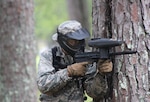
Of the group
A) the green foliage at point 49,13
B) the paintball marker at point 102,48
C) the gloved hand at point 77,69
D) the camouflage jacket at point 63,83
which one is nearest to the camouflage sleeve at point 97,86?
the camouflage jacket at point 63,83

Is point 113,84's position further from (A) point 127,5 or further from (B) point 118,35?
(A) point 127,5

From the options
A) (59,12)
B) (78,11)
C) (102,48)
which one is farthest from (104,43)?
(59,12)

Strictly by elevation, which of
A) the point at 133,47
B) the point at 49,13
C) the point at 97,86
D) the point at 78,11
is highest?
the point at 49,13

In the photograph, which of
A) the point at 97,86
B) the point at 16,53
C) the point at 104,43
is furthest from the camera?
the point at 16,53

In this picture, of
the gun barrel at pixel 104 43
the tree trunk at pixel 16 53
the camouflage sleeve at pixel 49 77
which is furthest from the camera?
the tree trunk at pixel 16 53

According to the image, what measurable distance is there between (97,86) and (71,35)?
58 centimetres

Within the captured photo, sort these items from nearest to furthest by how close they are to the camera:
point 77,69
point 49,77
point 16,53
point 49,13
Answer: point 77,69, point 49,77, point 16,53, point 49,13

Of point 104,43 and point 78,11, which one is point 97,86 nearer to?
point 104,43

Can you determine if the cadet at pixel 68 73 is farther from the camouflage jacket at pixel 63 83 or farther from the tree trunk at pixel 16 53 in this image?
the tree trunk at pixel 16 53

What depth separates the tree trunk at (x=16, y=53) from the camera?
601 centimetres

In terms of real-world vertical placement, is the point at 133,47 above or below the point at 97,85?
above

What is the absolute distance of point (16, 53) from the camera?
6.02 m

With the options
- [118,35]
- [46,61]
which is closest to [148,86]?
[118,35]

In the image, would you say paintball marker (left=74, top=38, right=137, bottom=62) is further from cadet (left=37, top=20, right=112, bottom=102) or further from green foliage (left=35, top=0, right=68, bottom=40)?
green foliage (left=35, top=0, right=68, bottom=40)
